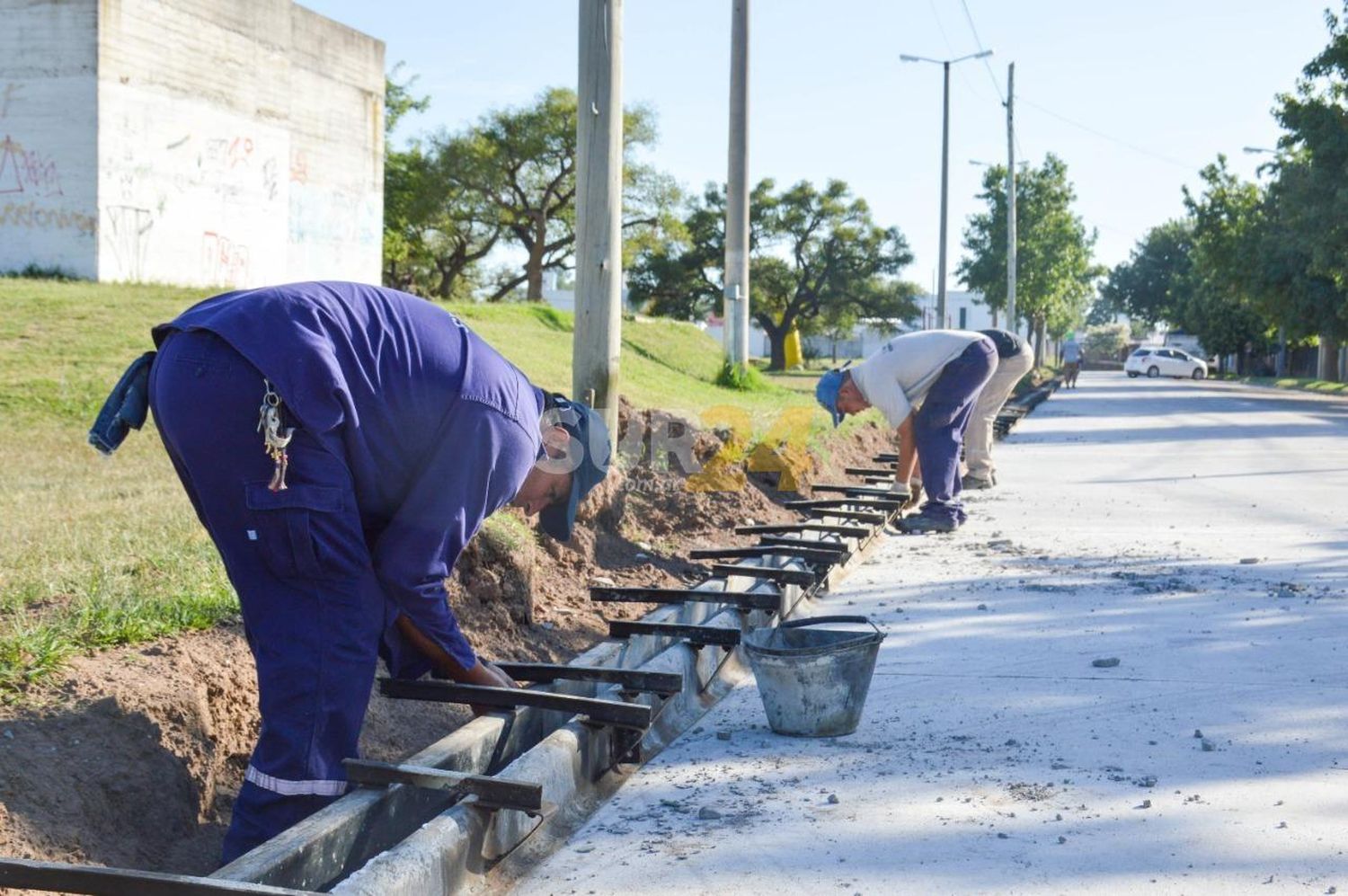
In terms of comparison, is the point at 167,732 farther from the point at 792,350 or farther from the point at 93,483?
the point at 792,350

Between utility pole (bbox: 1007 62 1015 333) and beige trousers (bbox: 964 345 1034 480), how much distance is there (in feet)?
102

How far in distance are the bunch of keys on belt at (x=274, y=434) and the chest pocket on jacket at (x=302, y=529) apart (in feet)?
0.14

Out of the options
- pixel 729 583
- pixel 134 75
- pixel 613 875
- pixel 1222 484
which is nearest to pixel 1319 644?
pixel 729 583

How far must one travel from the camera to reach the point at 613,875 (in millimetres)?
3850

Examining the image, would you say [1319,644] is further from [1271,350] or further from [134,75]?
[1271,350]

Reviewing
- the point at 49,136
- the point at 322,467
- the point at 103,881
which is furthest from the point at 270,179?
the point at 103,881

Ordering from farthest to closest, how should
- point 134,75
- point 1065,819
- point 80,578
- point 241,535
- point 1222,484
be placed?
1. point 134,75
2. point 1222,484
3. point 80,578
4. point 1065,819
5. point 241,535

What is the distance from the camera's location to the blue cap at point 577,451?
4164 millimetres

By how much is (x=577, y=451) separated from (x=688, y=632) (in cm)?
203

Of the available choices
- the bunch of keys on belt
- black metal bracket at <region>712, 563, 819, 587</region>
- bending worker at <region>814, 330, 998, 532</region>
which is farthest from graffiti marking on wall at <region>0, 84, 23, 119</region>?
the bunch of keys on belt

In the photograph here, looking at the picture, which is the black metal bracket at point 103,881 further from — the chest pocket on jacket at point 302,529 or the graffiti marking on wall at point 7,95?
the graffiti marking on wall at point 7,95

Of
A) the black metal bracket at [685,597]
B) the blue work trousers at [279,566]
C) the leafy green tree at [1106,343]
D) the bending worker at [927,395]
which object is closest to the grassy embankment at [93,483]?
the blue work trousers at [279,566]

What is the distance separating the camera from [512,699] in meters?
4.32

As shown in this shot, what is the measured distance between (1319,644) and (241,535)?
201 inches
